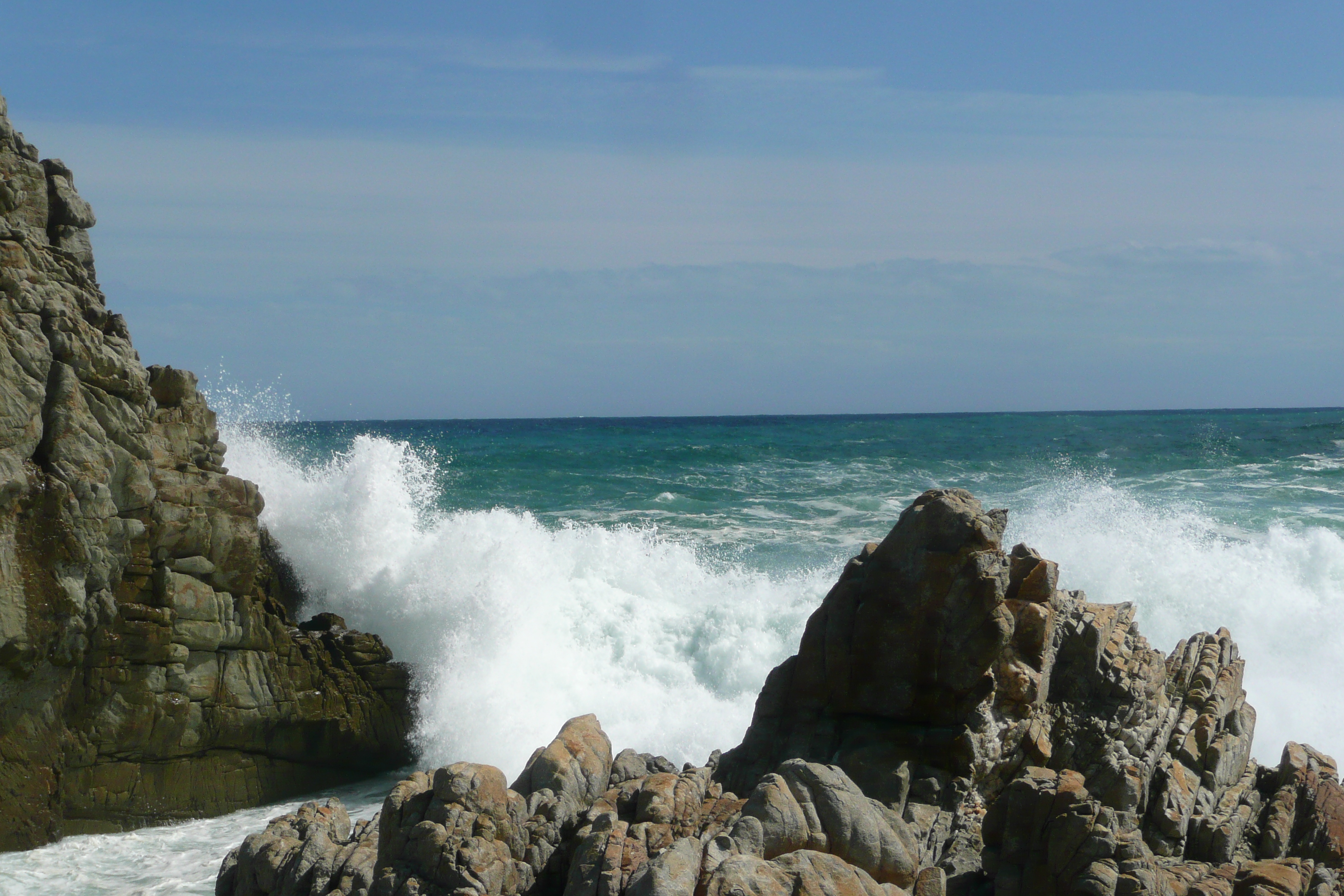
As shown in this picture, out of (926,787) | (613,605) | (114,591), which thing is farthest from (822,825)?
(613,605)

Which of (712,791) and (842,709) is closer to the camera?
(712,791)

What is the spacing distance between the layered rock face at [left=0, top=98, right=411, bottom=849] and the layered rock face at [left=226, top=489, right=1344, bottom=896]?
11.6 feet

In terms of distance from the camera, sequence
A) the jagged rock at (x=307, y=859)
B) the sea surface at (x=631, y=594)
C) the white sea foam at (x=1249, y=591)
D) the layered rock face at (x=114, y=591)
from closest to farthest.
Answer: the jagged rock at (x=307, y=859) → the layered rock face at (x=114, y=591) → the sea surface at (x=631, y=594) → the white sea foam at (x=1249, y=591)

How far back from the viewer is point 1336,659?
12.9 meters

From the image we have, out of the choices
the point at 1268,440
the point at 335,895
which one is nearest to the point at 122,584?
the point at 335,895

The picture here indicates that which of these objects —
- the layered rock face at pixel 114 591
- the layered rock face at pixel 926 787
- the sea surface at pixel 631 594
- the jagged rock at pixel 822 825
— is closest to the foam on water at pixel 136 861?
the sea surface at pixel 631 594

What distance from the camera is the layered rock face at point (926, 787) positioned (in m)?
5.19

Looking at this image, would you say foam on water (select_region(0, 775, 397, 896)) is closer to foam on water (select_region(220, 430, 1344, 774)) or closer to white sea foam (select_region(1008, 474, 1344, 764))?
foam on water (select_region(220, 430, 1344, 774))

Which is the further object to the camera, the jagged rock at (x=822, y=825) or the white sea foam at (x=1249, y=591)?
the white sea foam at (x=1249, y=591)

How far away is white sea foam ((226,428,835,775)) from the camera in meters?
11.7

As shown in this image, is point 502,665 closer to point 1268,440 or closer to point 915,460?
point 915,460

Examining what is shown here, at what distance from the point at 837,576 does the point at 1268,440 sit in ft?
98.3

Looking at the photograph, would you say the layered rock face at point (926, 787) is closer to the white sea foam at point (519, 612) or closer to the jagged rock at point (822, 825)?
the jagged rock at point (822, 825)

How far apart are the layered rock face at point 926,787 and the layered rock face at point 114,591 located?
3530mm
